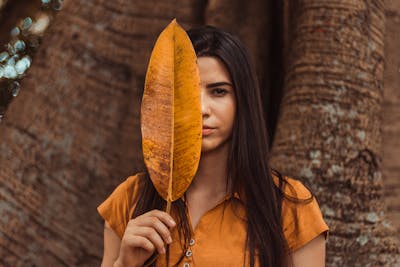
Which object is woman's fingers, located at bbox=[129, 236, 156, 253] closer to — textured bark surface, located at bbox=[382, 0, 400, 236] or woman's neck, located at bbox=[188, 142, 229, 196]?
woman's neck, located at bbox=[188, 142, 229, 196]

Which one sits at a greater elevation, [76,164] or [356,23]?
[356,23]

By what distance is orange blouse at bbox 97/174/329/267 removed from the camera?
1.06 meters

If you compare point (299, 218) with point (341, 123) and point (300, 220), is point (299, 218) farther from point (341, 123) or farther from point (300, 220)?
point (341, 123)

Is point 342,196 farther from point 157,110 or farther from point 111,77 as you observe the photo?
point 111,77

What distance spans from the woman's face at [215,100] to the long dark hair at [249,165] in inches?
0.5

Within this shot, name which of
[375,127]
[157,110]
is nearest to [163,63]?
[157,110]

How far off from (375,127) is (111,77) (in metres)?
0.92

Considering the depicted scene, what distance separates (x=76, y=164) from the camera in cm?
197

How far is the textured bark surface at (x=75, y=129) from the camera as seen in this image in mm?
1912

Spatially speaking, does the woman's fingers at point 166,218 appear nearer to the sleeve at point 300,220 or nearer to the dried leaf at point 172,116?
the dried leaf at point 172,116

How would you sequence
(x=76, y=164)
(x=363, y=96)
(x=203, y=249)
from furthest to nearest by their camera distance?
(x=76, y=164) < (x=363, y=96) < (x=203, y=249)

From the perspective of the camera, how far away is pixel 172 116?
1.00m

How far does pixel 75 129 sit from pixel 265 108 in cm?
71

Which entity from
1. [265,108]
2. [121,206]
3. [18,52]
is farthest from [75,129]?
[18,52]
